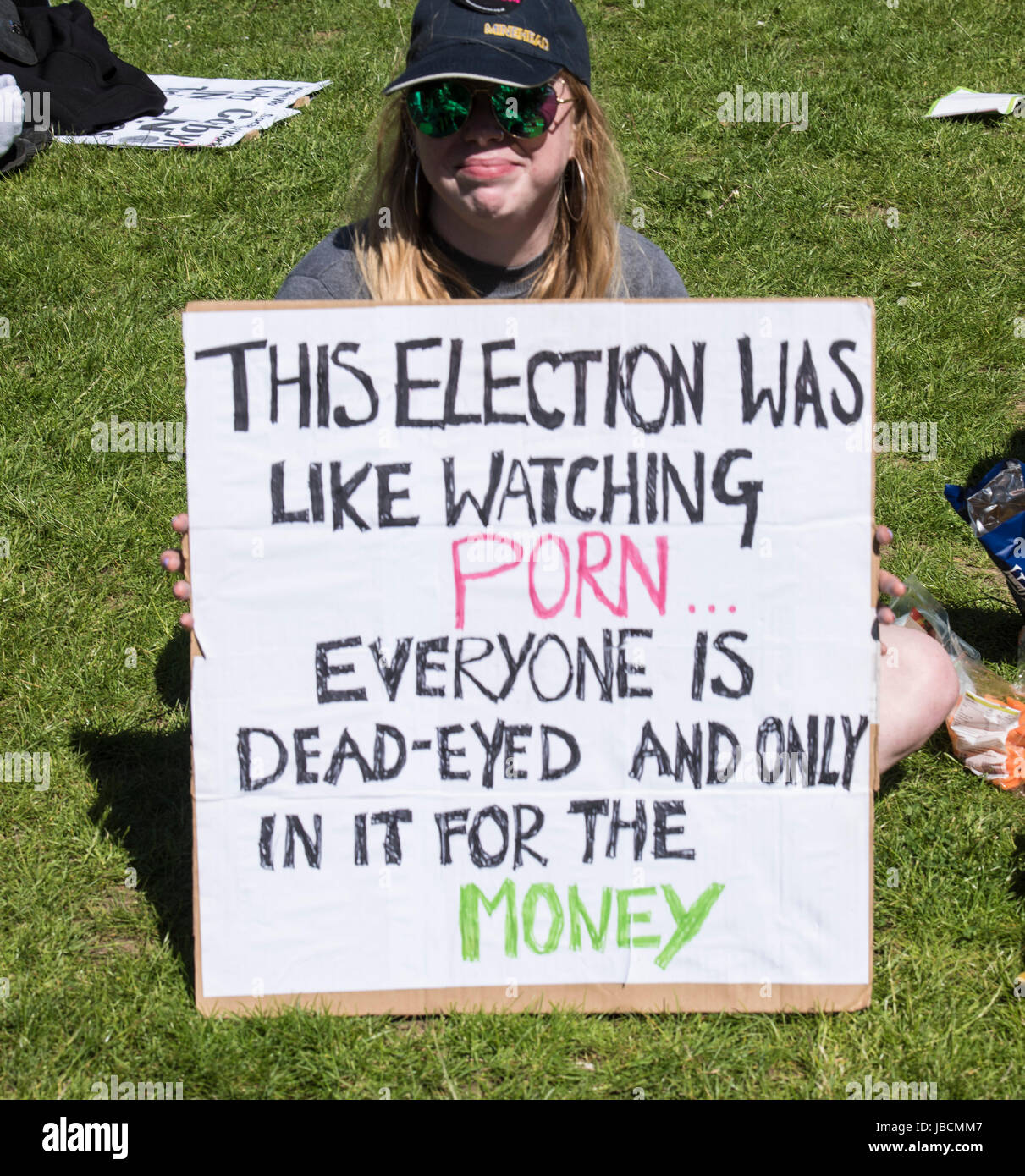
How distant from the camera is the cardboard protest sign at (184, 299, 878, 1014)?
2271 mm

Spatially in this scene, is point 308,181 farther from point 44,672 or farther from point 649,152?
point 44,672

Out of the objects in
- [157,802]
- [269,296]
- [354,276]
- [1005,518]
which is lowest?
[157,802]

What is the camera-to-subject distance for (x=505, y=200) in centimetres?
253

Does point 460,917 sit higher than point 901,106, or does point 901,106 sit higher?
point 901,106

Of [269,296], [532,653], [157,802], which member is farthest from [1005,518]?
[269,296]

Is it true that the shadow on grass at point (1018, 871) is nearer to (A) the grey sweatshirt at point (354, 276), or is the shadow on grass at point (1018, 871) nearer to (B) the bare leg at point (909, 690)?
(B) the bare leg at point (909, 690)

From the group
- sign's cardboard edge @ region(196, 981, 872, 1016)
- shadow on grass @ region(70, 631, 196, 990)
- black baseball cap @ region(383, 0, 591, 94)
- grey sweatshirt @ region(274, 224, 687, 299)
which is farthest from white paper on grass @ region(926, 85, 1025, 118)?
sign's cardboard edge @ region(196, 981, 872, 1016)

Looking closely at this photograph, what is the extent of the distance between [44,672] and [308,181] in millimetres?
2933

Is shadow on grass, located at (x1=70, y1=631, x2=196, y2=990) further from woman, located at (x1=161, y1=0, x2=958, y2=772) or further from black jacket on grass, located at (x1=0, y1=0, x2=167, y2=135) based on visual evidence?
black jacket on grass, located at (x1=0, y1=0, x2=167, y2=135)

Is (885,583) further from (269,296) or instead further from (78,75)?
(78,75)

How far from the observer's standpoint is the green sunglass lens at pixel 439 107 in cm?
240

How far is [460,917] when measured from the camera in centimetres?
238

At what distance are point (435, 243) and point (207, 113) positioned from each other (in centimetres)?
384
